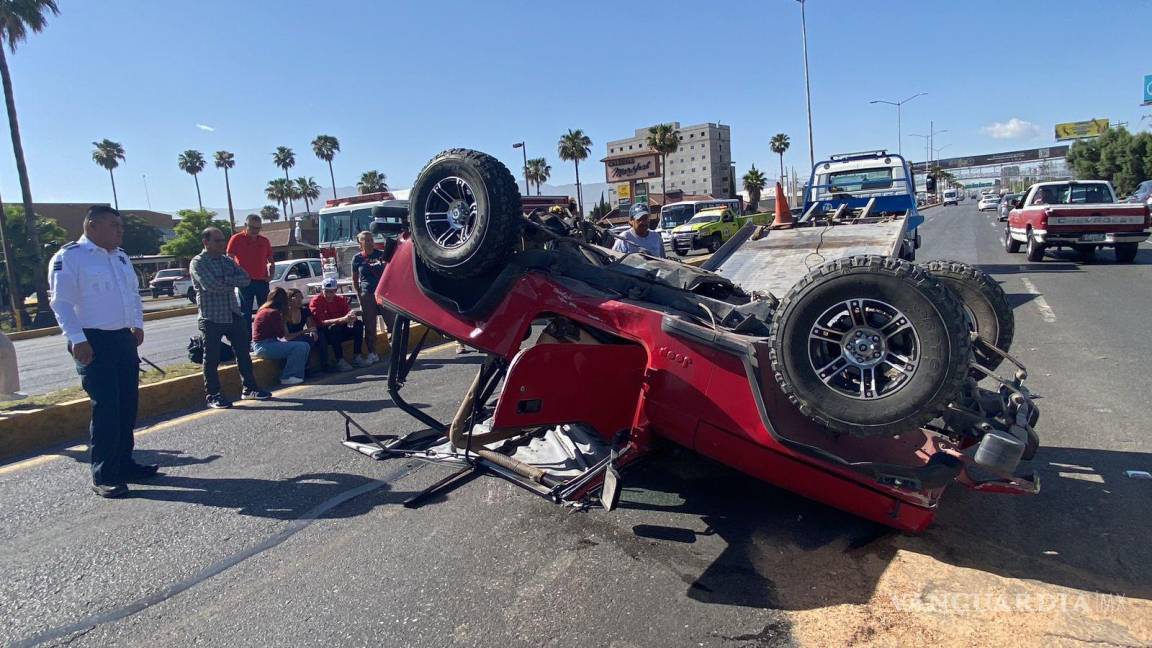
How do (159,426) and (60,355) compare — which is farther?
(60,355)

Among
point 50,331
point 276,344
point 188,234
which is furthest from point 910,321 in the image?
point 188,234

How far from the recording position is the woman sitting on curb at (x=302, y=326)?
752 centimetres

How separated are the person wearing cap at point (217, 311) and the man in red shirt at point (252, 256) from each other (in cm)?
102

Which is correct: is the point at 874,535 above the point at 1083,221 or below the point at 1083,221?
below

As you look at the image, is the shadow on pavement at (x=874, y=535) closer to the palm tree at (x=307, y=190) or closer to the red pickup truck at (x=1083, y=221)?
the red pickup truck at (x=1083, y=221)

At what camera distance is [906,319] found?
2.72 meters

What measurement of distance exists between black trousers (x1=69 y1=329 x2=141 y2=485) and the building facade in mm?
138754

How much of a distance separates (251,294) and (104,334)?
3.58m

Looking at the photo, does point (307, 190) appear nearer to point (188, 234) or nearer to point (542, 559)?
point (188, 234)

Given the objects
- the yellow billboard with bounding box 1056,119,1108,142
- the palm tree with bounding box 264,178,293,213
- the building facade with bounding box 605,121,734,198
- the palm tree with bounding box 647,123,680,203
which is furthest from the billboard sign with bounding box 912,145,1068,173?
the palm tree with bounding box 264,178,293,213

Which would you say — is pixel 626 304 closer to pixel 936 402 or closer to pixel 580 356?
pixel 580 356

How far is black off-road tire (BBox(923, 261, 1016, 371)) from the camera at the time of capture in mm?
3879

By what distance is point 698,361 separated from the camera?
3.17m

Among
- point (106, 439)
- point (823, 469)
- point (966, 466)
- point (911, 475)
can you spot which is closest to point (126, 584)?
point (106, 439)
